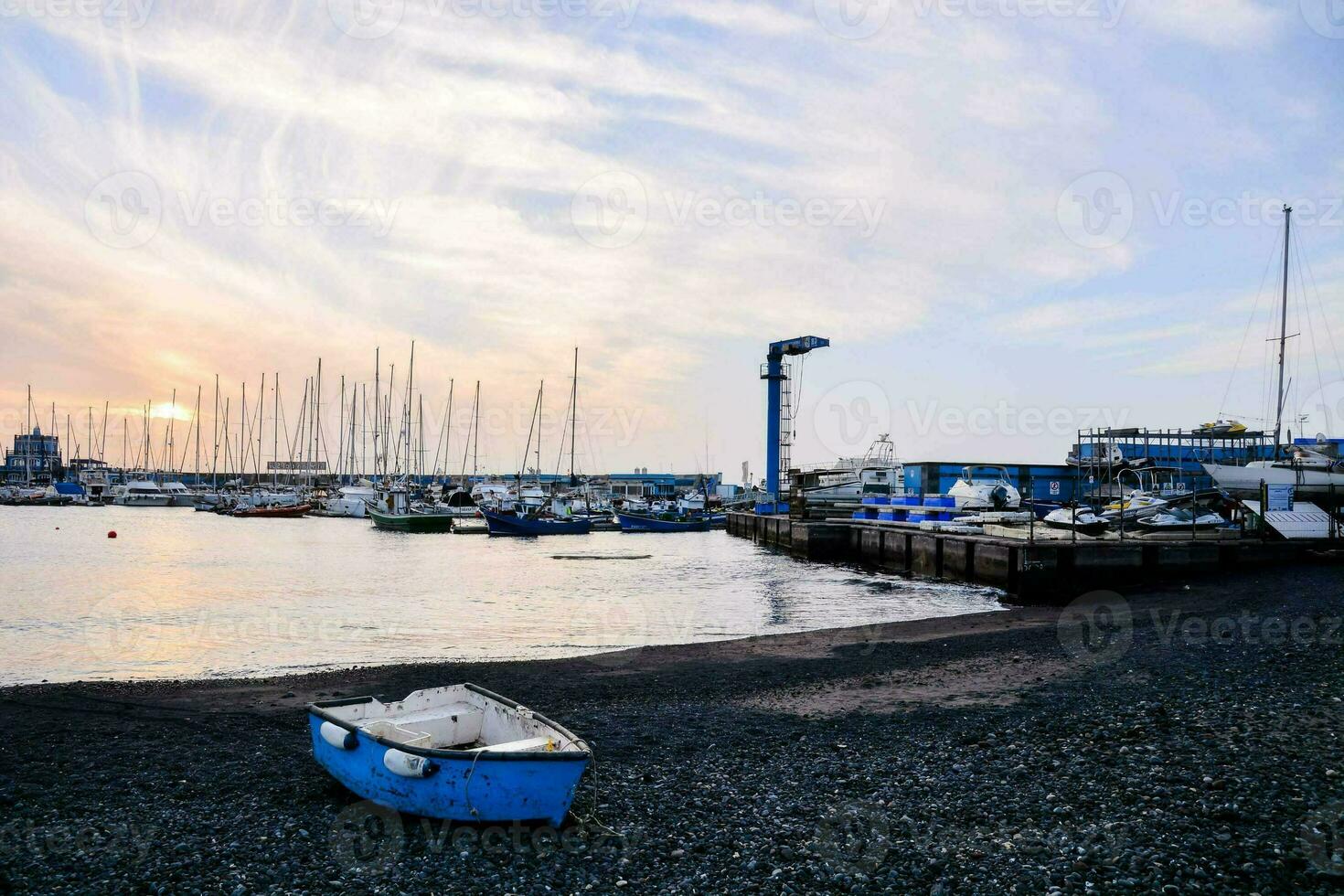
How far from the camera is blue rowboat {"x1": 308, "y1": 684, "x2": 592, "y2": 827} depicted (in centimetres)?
789

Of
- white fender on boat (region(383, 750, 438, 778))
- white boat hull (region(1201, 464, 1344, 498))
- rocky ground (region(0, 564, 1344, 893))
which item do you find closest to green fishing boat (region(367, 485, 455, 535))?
white boat hull (region(1201, 464, 1344, 498))

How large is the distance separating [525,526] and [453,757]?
63.5 metres

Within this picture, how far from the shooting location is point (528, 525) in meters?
70.7

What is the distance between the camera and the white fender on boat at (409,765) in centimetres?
801

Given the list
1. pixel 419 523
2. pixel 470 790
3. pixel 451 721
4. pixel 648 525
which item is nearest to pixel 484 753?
pixel 470 790

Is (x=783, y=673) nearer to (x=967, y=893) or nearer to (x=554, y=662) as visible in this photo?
(x=554, y=662)

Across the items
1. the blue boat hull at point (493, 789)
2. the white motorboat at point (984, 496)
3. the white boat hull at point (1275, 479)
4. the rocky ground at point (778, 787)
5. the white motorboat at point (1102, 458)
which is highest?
the white motorboat at point (1102, 458)

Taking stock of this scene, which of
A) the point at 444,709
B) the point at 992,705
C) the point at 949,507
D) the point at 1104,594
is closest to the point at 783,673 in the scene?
the point at 992,705

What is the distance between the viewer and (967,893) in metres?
6.86

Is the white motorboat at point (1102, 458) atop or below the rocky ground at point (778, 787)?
atop

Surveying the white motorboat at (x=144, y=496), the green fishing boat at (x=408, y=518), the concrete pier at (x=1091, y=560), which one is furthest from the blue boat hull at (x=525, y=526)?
the white motorboat at (x=144, y=496)

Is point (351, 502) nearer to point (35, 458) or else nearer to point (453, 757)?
point (453, 757)

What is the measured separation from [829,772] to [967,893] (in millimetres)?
3121

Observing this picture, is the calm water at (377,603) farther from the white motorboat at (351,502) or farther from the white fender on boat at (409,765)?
the white motorboat at (351,502)
